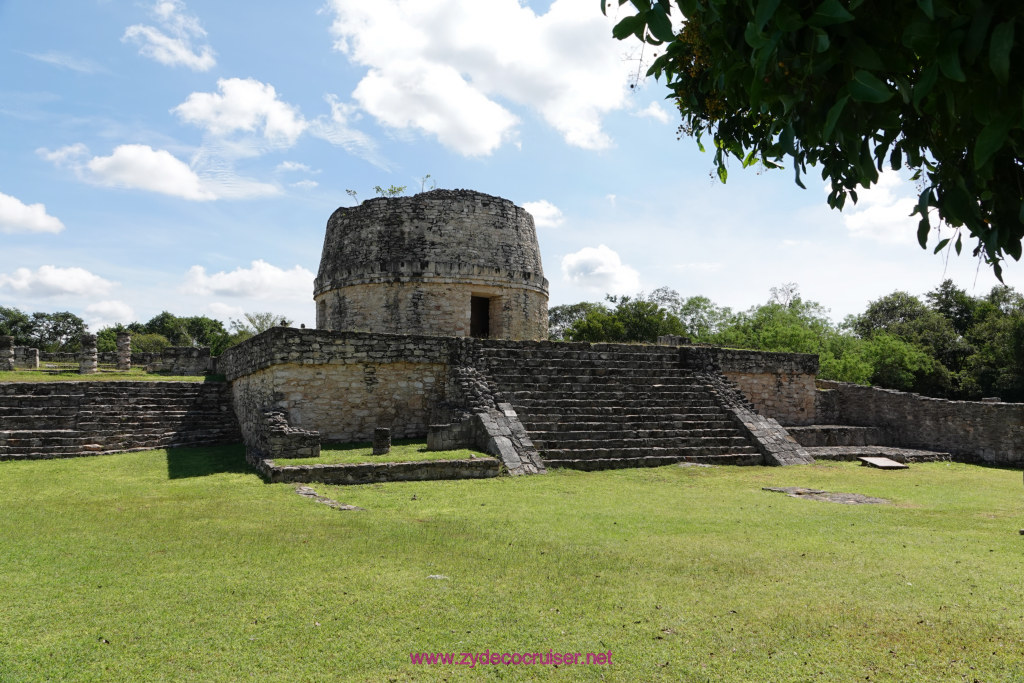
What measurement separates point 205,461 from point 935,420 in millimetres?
15585

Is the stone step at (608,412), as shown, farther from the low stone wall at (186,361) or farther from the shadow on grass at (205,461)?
the low stone wall at (186,361)

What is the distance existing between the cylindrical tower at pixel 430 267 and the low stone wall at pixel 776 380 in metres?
5.77

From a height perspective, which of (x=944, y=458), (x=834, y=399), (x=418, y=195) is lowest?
(x=944, y=458)

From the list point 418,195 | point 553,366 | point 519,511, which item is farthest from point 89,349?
point 519,511

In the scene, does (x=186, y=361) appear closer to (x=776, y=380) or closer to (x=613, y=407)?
(x=613, y=407)

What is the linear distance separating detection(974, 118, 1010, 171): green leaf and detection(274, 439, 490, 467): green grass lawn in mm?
8601

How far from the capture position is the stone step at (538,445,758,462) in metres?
11.0

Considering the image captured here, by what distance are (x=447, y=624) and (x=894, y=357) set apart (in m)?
31.3

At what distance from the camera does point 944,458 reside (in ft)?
45.2

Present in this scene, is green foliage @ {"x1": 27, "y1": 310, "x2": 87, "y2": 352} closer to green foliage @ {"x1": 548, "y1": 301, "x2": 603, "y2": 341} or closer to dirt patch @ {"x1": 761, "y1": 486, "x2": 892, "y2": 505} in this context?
green foliage @ {"x1": 548, "y1": 301, "x2": 603, "y2": 341}

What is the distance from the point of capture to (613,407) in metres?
12.8

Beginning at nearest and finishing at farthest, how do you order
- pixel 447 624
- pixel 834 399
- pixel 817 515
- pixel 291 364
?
pixel 447 624, pixel 817 515, pixel 291 364, pixel 834 399

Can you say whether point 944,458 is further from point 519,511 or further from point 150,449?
point 150,449

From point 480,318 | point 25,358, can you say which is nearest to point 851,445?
point 480,318
